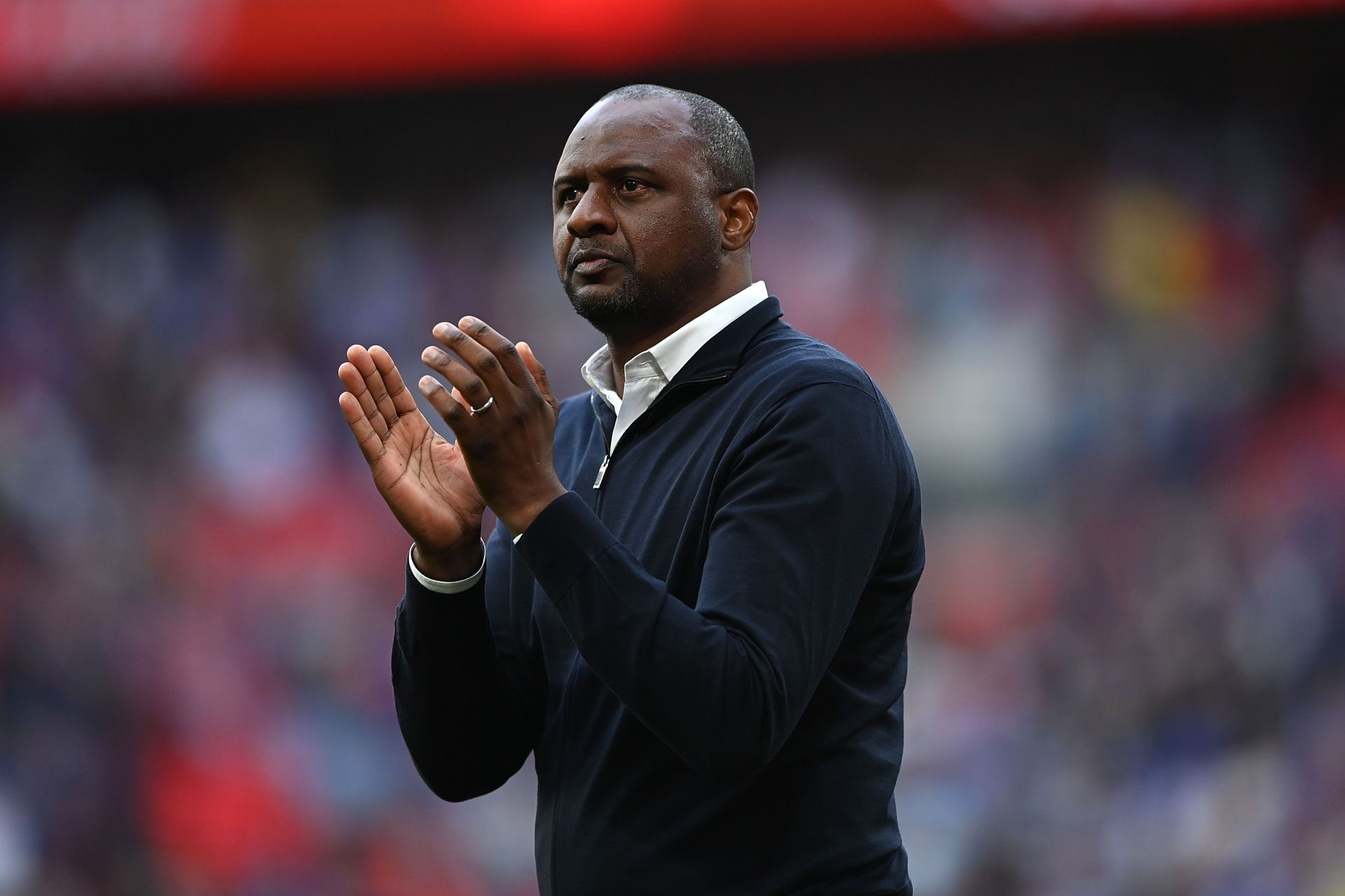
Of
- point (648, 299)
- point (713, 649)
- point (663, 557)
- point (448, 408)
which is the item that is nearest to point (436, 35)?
point (648, 299)

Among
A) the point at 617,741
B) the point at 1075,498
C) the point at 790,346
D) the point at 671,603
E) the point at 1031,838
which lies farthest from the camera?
the point at 1075,498

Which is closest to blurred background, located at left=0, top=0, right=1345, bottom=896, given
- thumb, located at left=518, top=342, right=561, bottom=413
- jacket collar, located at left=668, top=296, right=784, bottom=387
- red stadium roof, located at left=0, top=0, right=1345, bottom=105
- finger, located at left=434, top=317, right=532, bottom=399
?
red stadium roof, located at left=0, top=0, right=1345, bottom=105

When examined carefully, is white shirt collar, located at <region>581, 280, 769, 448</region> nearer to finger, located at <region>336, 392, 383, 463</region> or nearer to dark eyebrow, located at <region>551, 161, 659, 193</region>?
dark eyebrow, located at <region>551, 161, 659, 193</region>

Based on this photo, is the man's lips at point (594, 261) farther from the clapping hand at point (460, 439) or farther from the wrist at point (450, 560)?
the wrist at point (450, 560)

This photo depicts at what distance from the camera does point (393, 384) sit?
6.40 feet

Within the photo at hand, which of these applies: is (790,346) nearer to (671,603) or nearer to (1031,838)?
(671,603)

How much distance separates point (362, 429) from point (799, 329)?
13.8ft

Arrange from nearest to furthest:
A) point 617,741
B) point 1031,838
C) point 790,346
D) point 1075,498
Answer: point 617,741 < point 790,346 < point 1031,838 < point 1075,498

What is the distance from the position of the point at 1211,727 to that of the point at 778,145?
2.82 metres

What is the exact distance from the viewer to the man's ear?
1982mm

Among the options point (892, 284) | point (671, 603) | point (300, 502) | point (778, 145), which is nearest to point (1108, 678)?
point (892, 284)

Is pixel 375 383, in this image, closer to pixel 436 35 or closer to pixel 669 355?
pixel 669 355

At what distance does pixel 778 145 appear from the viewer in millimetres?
6145

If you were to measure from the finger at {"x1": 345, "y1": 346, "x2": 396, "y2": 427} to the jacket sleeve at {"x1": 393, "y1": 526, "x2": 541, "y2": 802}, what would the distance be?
0.70 feet
